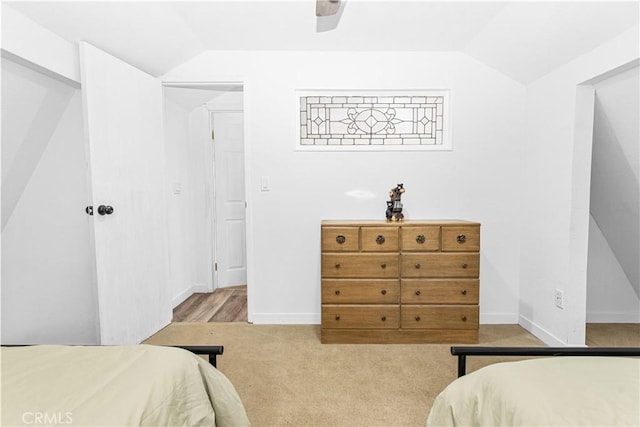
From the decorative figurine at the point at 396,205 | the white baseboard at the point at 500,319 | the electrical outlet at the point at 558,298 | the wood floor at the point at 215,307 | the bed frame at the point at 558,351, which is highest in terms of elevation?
the decorative figurine at the point at 396,205

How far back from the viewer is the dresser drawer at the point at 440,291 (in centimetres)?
248

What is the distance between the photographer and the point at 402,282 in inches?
98.3

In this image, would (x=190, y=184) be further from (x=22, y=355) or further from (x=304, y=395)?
(x=22, y=355)

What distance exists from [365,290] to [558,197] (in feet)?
5.06

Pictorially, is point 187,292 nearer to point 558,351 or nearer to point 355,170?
point 355,170

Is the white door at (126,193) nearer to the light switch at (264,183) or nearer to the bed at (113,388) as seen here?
the light switch at (264,183)

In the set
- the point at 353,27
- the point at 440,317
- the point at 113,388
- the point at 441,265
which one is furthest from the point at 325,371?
the point at 353,27

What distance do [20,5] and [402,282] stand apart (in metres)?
2.75

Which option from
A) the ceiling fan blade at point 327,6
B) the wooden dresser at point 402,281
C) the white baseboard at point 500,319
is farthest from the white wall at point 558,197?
the ceiling fan blade at point 327,6

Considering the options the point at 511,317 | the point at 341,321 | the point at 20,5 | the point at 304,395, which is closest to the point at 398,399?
the point at 304,395

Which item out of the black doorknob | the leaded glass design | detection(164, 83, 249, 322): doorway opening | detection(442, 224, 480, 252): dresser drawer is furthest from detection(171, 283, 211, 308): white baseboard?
detection(442, 224, 480, 252): dresser drawer

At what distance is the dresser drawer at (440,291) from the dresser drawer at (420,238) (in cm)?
24

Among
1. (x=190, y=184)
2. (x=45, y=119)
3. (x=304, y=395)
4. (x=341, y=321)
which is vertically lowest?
(x=304, y=395)

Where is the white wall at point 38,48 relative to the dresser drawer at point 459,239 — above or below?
above
